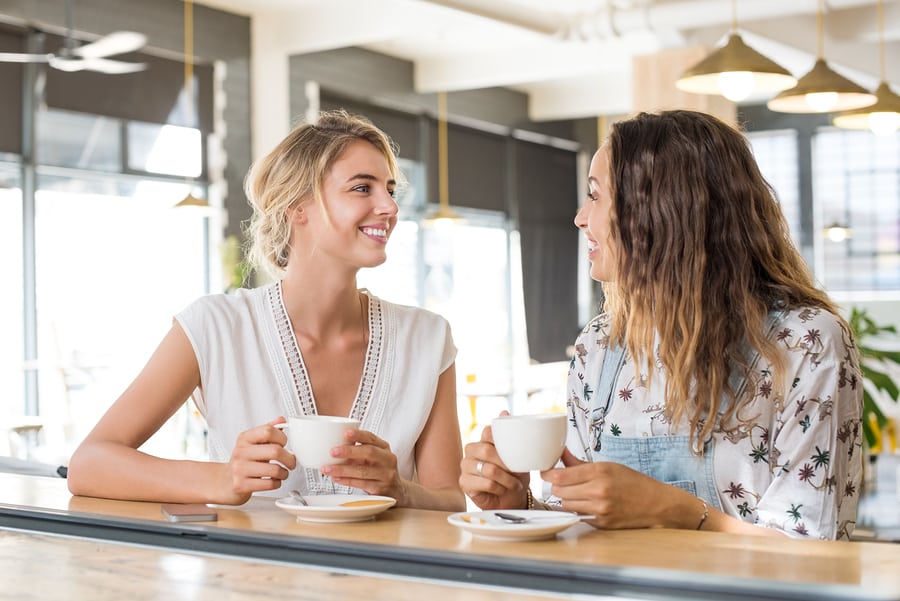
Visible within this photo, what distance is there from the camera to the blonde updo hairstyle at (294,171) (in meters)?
2.33

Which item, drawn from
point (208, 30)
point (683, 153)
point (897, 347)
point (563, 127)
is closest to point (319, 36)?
point (208, 30)

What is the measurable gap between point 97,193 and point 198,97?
3.95ft

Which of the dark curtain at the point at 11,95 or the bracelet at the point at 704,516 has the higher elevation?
the dark curtain at the point at 11,95

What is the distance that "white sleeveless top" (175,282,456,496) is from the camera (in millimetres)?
2219

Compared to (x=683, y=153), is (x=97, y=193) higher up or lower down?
higher up

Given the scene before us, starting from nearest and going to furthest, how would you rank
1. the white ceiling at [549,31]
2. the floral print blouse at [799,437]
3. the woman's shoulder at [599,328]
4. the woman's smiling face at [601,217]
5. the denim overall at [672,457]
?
the floral print blouse at [799,437]
the denim overall at [672,457]
the woman's smiling face at [601,217]
the woman's shoulder at [599,328]
the white ceiling at [549,31]

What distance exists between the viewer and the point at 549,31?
847 centimetres

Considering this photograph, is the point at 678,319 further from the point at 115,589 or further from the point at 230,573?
the point at 115,589

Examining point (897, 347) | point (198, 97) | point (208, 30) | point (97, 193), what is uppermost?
point (208, 30)

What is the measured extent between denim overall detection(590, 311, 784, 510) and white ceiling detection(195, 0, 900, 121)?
19.5 feet

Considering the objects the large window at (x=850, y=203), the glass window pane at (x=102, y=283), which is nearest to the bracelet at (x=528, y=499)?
the glass window pane at (x=102, y=283)

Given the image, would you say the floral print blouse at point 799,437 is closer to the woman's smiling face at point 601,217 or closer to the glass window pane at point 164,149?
the woman's smiling face at point 601,217

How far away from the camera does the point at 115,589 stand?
127 cm

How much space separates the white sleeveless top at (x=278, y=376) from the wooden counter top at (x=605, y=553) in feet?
1.95
